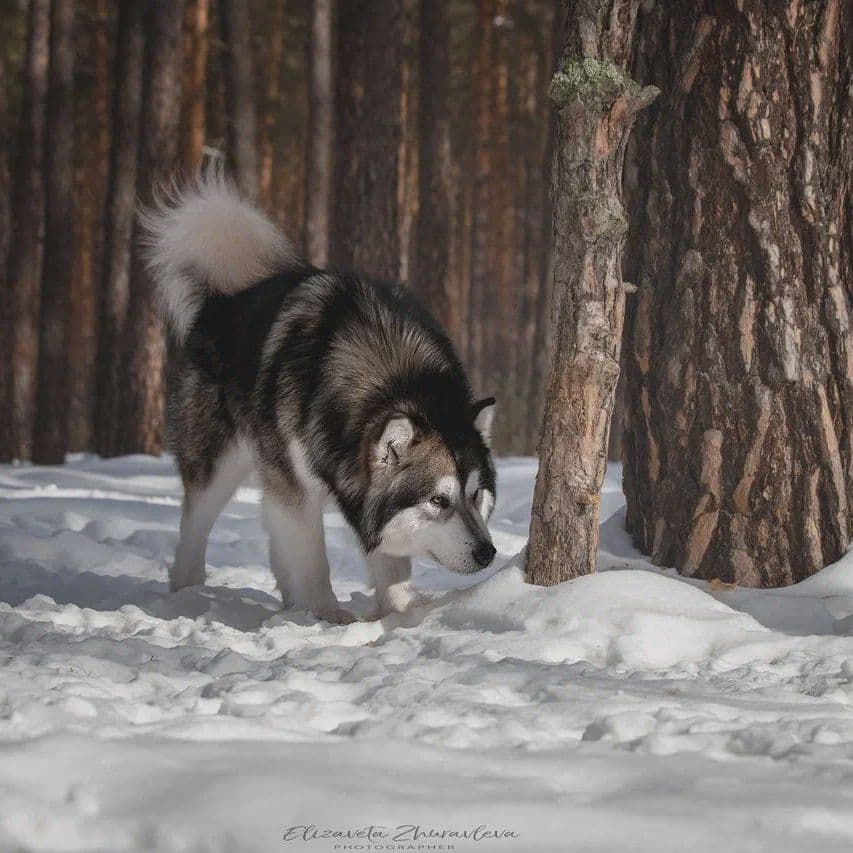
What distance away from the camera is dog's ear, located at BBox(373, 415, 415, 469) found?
5.00 meters

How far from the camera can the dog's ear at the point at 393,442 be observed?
4996 mm

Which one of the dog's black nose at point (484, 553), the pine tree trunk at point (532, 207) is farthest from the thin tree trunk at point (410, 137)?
the dog's black nose at point (484, 553)

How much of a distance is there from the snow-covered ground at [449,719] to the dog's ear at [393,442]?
26.2 inches

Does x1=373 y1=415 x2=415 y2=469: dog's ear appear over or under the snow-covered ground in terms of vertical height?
over

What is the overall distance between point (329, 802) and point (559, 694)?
3.94 feet

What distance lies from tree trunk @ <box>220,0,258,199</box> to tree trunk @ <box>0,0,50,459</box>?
278 centimetres

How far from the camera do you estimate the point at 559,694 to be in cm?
353

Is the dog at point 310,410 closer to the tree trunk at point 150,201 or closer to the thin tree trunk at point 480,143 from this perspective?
the tree trunk at point 150,201

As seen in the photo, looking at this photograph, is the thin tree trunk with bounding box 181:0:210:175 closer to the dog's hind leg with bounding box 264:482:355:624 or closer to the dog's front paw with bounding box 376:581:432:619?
the dog's hind leg with bounding box 264:482:355:624

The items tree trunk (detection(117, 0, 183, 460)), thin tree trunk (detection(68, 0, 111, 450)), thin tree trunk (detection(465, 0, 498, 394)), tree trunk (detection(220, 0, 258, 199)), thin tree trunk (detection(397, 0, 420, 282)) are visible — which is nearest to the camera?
tree trunk (detection(117, 0, 183, 460))

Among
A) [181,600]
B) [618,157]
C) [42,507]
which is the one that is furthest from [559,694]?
[42,507]

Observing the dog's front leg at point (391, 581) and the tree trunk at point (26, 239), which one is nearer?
the dog's front leg at point (391, 581)

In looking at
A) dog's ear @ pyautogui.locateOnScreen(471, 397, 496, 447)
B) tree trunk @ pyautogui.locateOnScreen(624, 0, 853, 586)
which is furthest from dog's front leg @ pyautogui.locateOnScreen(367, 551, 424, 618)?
tree trunk @ pyautogui.locateOnScreen(624, 0, 853, 586)

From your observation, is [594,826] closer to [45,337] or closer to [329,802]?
[329,802]
